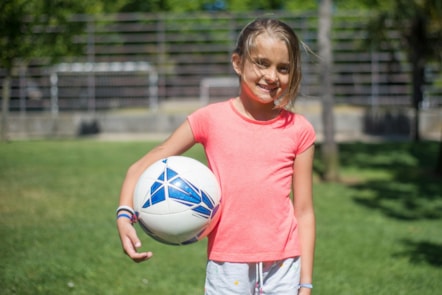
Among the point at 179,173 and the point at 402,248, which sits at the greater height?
the point at 179,173

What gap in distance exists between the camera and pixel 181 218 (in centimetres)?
254

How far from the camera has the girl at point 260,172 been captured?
2557mm

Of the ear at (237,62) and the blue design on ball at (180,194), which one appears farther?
the ear at (237,62)

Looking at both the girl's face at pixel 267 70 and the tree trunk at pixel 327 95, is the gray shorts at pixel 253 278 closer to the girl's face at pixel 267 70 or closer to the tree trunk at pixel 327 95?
the girl's face at pixel 267 70

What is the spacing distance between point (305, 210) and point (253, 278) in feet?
1.20

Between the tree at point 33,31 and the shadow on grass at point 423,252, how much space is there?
891 centimetres

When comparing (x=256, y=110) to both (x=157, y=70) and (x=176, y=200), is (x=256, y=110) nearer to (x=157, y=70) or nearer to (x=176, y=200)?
(x=176, y=200)

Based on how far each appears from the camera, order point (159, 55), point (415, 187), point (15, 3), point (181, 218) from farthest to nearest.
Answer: point (159, 55), point (15, 3), point (415, 187), point (181, 218)

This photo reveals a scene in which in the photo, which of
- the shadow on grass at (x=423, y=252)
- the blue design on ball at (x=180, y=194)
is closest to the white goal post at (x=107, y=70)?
the shadow on grass at (x=423, y=252)

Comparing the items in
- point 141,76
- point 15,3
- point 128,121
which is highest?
point 15,3

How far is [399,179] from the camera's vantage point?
35.9ft

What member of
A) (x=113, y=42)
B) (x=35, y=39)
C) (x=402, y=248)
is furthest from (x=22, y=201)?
(x=113, y=42)

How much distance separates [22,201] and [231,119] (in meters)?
6.34

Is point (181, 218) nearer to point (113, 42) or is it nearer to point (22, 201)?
point (22, 201)
